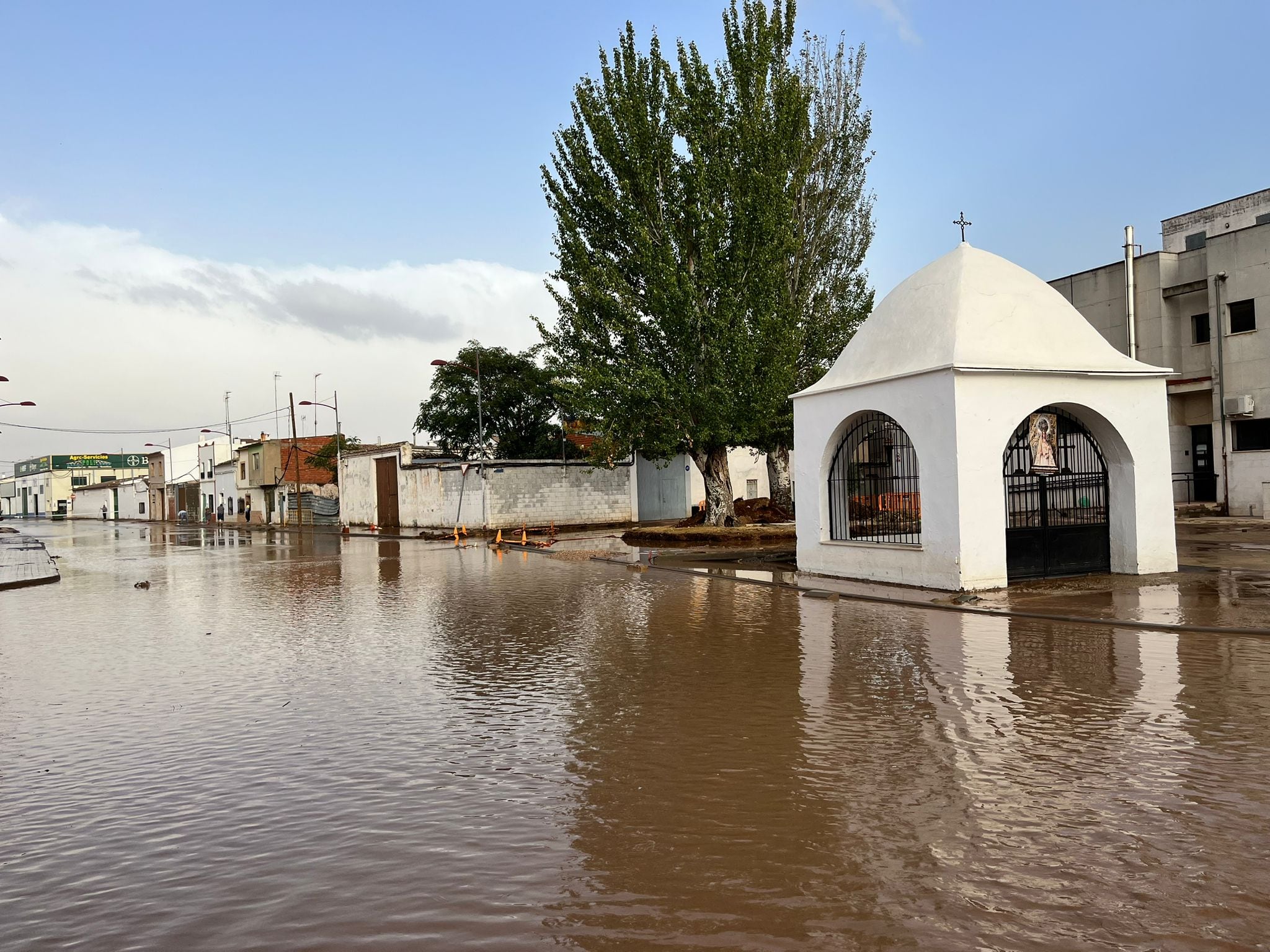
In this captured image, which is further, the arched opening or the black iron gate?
the arched opening

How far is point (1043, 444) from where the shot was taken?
50.6ft

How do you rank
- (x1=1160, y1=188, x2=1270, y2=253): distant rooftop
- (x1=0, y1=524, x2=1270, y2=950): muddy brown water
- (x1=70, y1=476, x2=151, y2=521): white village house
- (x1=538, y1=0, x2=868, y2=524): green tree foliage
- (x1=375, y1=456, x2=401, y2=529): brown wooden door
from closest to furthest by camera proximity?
(x1=0, y1=524, x2=1270, y2=950): muddy brown water < (x1=538, y1=0, x2=868, y2=524): green tree foliage < (x1=1160, y1=188, x2=1270, y2=253): distant rooftop < (x1=375, y1=456, x2=401, y2=529): brown wooden door < (x1=70, y1=476, x2=151, y2=521): white village house

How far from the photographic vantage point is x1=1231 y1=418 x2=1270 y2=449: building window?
28.8 meters

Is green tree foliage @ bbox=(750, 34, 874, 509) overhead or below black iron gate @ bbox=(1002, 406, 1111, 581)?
overhead

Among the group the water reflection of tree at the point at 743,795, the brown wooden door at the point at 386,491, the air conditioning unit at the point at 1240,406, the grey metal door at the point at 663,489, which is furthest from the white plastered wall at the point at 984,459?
the brown wooden door at the point at 386,491

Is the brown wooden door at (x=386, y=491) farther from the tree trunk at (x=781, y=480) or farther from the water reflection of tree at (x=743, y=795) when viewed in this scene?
the water reflection of tree at (x=743, y=795)

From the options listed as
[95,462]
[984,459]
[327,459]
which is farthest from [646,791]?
[95,462]

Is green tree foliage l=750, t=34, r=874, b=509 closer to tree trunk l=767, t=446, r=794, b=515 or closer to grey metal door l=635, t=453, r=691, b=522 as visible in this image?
tree trunk l=767, t=446, r=794, b=515

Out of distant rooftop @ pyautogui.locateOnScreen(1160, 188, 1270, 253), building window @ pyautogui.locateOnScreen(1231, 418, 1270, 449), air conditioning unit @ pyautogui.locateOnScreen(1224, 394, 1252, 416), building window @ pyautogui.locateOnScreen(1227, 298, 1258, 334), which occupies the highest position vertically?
distant rooftop @ pyautogui.locateOnScreen(1160, 188, 1270, 253)

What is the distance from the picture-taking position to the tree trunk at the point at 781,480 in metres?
31.4

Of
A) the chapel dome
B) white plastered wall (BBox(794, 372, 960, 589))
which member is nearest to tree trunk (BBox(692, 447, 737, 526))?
white plastered wall (BBox(794, 372, 960, 589))

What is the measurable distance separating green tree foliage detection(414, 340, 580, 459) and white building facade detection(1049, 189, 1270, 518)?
22957 mm

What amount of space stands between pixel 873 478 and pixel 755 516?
1485 centimetres

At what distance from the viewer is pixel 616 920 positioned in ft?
12.8
